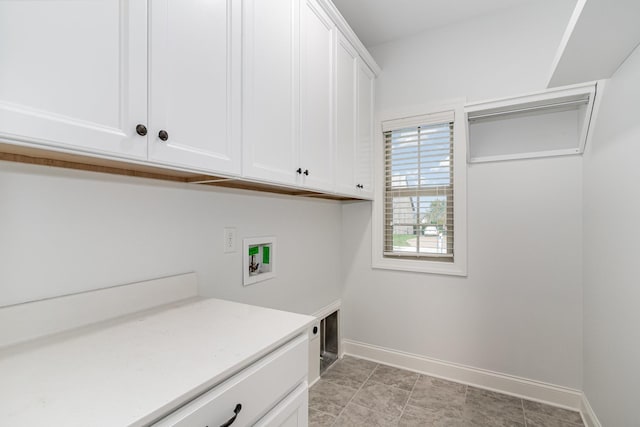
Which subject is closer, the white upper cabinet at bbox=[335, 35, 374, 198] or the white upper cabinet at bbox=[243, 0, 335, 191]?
the white upper cabinet at bbox=[243, 0, 335, 191]

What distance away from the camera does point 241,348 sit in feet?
2.67

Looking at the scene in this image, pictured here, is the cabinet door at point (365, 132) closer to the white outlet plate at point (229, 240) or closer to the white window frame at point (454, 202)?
the white window frame at point (454, 202)

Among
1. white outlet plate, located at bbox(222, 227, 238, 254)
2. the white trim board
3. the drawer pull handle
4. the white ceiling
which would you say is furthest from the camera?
the white ceiling

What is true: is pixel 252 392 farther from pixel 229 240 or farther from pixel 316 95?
pixel 316 95

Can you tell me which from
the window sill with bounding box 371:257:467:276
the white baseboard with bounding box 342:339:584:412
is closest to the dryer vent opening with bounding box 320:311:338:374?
the white baseboard with bounding box 342:339:584:412

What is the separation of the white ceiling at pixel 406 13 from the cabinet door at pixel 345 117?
0.35m

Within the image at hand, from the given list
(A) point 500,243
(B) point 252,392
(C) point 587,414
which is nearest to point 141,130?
(B) point 252,392

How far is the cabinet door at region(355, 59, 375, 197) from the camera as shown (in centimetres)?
222

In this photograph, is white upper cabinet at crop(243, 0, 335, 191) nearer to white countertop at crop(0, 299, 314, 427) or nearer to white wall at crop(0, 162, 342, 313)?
white wall at crop(0, 162, 342, 313)

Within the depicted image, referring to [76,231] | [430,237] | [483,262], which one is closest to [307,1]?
A: [76,231]

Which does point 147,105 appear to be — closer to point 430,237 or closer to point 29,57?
point 29,57

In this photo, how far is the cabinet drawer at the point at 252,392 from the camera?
0.64m

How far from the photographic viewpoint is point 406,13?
217 cm

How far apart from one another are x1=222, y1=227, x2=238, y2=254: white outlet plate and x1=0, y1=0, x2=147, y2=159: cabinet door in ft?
2.33
